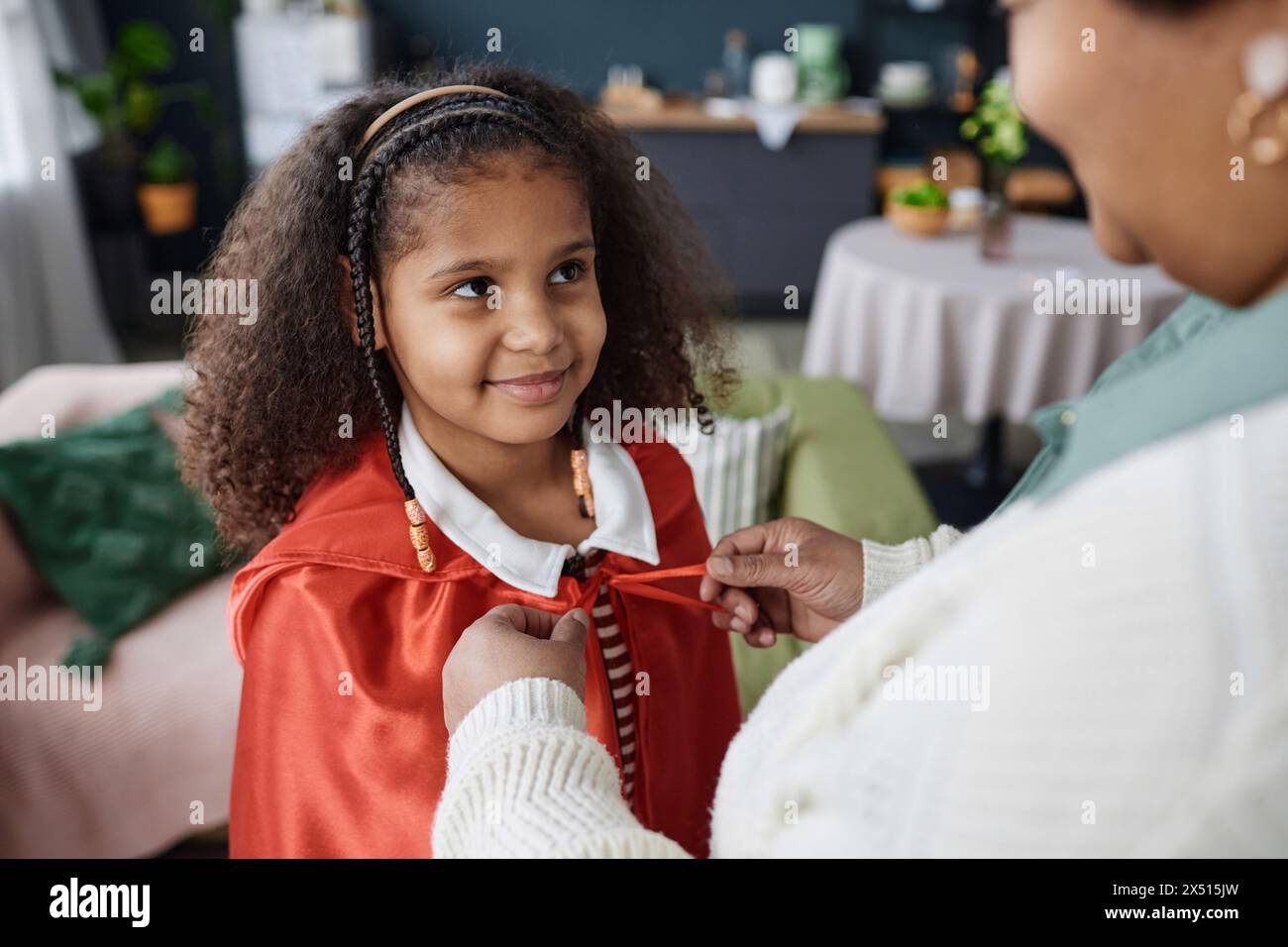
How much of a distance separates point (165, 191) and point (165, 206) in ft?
0.20

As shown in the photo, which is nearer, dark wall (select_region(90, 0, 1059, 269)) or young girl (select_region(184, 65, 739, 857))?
young girl (select_region(184, 65, 739, 857))

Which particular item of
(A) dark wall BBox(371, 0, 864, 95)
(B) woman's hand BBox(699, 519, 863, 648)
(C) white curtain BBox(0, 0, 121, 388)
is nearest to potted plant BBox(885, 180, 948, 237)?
(A) dark wall BBox(371, 0, 864, 95)

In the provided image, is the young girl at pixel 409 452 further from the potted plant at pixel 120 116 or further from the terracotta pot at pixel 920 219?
the potted plant at pixel 120 116

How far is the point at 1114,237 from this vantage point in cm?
58

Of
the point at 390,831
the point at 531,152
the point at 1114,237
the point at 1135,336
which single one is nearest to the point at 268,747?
the point at 390,831

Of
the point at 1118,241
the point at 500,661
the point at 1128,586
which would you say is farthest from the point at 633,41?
the point at 1128,586

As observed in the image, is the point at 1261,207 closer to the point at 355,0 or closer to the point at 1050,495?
the point at 1050,495

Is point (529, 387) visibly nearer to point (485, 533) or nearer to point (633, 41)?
point (485, 533)

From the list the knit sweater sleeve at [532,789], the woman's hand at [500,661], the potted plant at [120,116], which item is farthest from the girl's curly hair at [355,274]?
the potted plant at [120,116]

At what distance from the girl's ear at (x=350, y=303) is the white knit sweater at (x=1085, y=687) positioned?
571mm

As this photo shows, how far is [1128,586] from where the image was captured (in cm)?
49

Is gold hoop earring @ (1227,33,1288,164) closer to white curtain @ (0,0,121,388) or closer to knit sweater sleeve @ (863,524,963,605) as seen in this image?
knit sweater sleeve @ (863,524,963,605)

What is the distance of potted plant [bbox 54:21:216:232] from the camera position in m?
4.32

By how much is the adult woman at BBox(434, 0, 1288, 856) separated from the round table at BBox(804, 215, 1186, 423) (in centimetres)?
267
